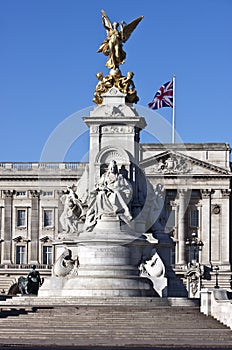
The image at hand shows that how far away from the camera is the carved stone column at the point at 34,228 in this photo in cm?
11369

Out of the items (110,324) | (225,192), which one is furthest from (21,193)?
(110,324)

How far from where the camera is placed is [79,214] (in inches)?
2281

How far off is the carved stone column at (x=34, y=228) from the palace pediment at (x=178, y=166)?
12.0 meters

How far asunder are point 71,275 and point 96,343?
1702cm

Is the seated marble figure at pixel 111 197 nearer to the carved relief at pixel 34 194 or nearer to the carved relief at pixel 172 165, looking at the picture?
the carved relief at pixel 172 165

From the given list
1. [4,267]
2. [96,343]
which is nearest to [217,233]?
[4,267]

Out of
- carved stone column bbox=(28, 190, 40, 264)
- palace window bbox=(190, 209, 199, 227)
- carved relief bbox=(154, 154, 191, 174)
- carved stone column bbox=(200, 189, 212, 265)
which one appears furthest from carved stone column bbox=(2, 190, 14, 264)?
carved stone column bbox=(200, 189, 212, 265)

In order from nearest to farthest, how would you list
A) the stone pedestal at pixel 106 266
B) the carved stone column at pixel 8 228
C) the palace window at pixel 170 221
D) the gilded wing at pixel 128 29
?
the stone pedestal at pixel 106 266 < the gilded wing at pixel 128 29 < the palace window at pixel 170 221 < the carved stone column at pixel 8 228

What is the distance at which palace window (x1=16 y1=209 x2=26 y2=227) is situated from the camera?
116 meters

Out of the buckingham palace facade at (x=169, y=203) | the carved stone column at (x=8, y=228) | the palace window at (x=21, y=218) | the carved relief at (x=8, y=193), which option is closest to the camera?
the buckingham palace facade at (x=169, y=203)

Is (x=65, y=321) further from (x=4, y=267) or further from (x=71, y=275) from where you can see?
(x=4, y=267)

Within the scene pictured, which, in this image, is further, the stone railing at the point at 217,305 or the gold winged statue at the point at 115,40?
the gold winged statue at the point at 115,40

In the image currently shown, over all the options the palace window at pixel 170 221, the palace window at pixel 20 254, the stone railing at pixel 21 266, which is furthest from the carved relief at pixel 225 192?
the palace window at pixel 20 254

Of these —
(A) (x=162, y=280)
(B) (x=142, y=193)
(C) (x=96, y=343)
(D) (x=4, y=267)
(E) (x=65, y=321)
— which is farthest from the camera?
(D) (x=4, y=267)
